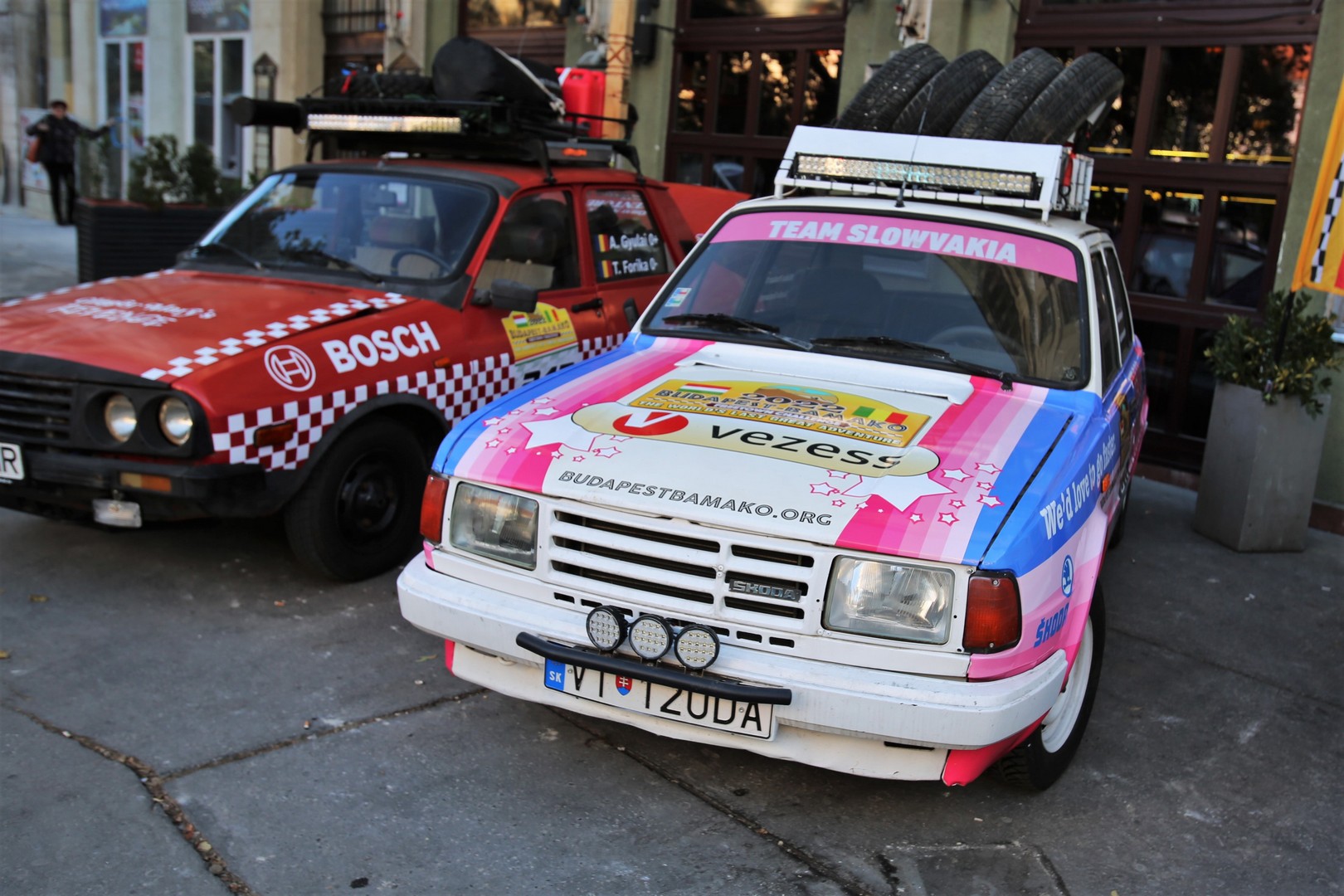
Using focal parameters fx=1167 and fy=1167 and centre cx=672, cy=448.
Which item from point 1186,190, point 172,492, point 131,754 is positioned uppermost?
point 1186,190

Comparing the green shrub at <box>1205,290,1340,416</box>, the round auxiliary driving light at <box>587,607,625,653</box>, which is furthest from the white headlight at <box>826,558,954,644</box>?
the green shrub at <box>1205,290,1340,416</box>

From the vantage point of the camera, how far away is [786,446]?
138 inches

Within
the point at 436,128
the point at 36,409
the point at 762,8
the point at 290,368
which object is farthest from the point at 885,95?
the point at 762,8

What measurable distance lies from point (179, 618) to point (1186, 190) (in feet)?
22.6

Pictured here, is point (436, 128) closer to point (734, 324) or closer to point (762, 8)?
point (734, 324)

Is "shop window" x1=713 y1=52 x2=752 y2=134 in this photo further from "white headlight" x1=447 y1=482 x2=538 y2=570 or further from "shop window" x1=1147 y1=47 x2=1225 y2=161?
"white headlight" x1=447 y1=482 x2=538 y2=570

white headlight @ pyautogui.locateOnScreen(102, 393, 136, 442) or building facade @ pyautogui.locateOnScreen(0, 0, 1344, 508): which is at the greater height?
building facade @ pyautogui.locateOnScreen(0, 0, 1344, 508)

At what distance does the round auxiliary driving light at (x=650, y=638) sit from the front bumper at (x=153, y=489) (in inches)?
83.2

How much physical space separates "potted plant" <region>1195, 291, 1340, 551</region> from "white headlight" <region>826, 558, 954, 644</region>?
13.7 ft

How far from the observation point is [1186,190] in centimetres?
802

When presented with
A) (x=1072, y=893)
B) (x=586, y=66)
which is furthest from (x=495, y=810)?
(x=586, y=66)

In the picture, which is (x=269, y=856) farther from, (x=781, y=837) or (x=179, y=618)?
(x=179, y=618)

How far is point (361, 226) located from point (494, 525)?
2776 millimetres

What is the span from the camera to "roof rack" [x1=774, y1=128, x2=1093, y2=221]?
15.8ft
